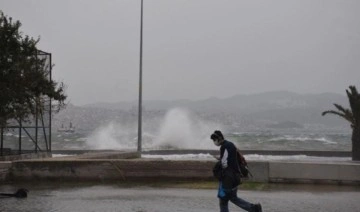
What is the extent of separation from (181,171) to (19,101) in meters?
4.73

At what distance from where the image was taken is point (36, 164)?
15.4 m

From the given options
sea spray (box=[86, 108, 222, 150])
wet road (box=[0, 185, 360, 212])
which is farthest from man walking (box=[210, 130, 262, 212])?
sea spray (box=[86, 108, 222, 150])

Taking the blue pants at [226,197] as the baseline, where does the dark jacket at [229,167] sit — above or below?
above

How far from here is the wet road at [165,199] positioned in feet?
35.7

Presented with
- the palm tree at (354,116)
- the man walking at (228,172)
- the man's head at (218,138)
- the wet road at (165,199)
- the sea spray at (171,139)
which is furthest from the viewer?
the sea spray at (171,139)

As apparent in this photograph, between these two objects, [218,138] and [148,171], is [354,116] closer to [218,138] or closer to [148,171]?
[148,171]

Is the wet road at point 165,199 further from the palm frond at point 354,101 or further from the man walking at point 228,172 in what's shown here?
the palm frond at point 354,101

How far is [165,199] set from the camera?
12117 mm

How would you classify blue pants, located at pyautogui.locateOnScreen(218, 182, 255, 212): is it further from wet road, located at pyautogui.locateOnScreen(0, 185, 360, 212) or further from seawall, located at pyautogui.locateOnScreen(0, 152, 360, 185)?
seawall, located at pyautogui.locateOnScreen(0, 152, 360, 185)

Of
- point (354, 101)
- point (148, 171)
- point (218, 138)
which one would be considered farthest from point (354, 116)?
point (218, 138)

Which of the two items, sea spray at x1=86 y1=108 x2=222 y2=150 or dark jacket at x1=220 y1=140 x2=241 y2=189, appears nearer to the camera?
dark jacket at x1=220 y1=140 x2=241 y2=189

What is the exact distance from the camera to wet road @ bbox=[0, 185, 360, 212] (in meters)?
10.9

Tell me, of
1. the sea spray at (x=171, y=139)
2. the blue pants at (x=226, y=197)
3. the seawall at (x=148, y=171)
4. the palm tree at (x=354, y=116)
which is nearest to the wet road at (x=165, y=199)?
the seawall at (x=148, y=171)

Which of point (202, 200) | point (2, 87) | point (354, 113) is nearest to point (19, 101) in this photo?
point (2, 87)
